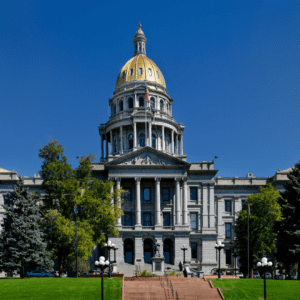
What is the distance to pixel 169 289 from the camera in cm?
3088

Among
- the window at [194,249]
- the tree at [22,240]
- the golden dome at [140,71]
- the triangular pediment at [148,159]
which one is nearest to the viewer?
the tree at [22,240]

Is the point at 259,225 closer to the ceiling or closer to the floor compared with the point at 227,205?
closer to the floor

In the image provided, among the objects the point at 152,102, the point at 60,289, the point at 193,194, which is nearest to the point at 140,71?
the point at 152,102

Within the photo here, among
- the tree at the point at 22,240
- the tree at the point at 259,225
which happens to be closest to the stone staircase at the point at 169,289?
the tree at the point at 22,240

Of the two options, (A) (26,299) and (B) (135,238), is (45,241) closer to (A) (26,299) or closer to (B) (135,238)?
(A) (26,299)

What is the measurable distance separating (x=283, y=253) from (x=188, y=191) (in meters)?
23.4

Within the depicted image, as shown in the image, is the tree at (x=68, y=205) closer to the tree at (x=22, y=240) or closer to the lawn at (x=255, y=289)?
the tree at (x=22, y=240)

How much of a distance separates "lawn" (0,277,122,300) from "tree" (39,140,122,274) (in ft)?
30.7

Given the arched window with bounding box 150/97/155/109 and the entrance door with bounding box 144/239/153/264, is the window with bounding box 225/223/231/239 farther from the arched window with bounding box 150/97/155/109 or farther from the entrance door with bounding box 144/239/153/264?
the arched window with bounding box 150/97/155/109

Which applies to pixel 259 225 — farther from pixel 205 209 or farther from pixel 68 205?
pixel 68 205

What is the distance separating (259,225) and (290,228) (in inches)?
444

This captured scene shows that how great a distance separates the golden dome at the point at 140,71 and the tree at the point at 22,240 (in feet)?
150

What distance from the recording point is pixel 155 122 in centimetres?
7594

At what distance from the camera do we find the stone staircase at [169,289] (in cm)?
2923
